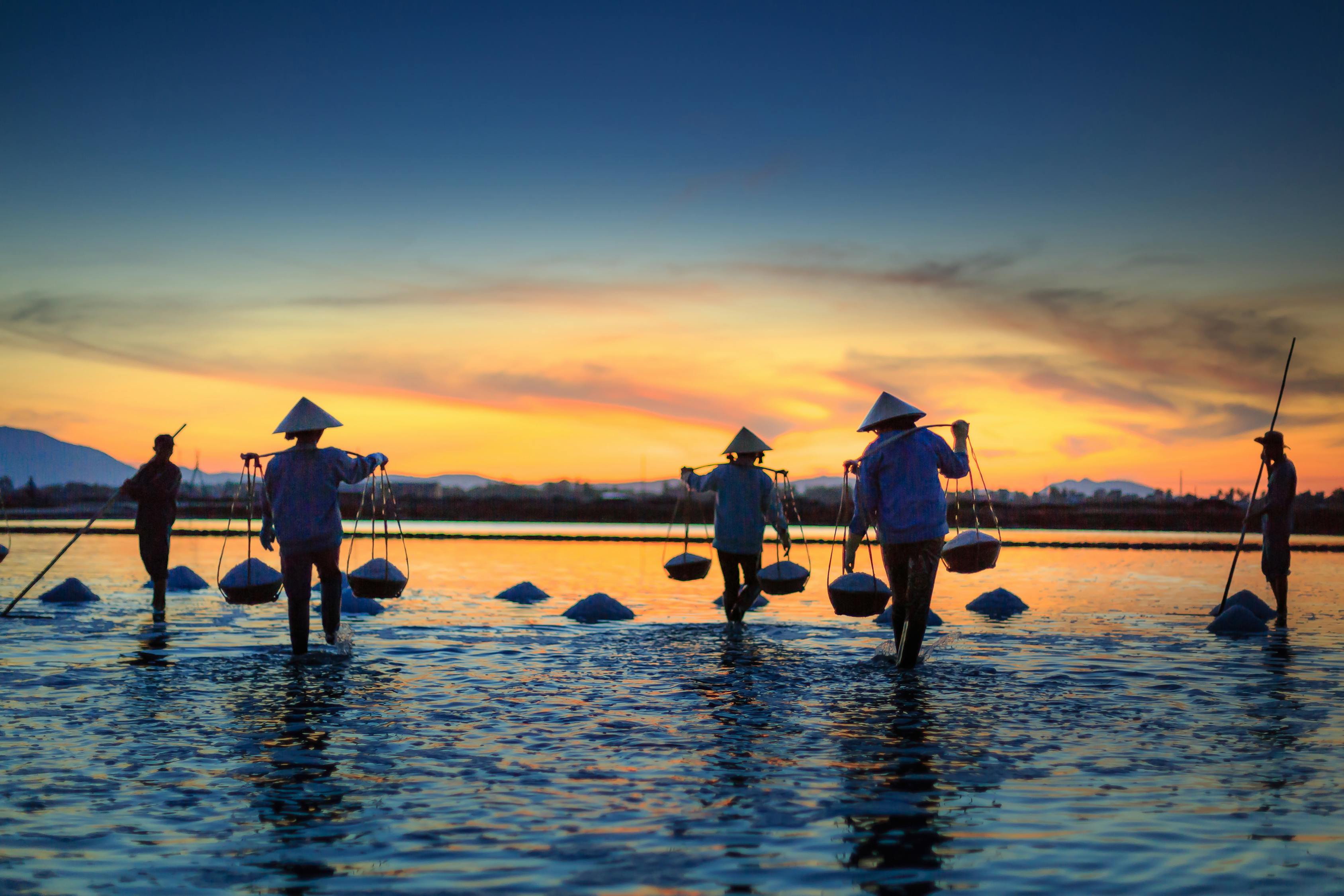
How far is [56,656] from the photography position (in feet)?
33.9

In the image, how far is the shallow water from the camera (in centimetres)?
446

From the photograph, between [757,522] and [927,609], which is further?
[757,522]

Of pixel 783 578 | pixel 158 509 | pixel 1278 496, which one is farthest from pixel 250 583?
pixel 1278 496

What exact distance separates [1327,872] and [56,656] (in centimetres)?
983

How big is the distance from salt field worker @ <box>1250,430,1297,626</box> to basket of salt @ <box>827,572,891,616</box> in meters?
5.52

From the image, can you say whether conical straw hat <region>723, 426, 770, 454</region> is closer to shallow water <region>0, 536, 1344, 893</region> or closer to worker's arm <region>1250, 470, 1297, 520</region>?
shallow water <region>0, 536, 1344, 893</region>

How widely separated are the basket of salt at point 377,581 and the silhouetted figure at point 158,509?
409 cm

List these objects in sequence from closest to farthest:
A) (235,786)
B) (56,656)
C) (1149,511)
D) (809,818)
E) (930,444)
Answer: (809,818) < (235,786) < (930,444) < (56,656) < (1149,511)

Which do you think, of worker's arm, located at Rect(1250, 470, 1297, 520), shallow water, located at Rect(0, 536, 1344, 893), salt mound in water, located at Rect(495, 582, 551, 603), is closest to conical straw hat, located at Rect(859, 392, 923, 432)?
shallow water, located at Rect(0, 536, 1344, 893)

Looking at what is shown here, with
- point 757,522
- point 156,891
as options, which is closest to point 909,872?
point 156,891

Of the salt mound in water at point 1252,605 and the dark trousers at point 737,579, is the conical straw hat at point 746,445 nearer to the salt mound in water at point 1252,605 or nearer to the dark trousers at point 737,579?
the dark trousers at point 737,579

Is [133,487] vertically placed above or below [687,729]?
above

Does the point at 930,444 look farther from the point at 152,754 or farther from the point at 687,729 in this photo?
the point at 152,754

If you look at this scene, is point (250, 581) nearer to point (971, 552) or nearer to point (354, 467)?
point (354, 467)
